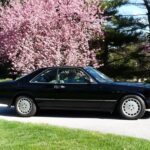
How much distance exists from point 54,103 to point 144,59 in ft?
56.2

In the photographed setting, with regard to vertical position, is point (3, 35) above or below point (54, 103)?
above

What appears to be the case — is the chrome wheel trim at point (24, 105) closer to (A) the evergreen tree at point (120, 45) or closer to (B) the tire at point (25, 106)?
(B) the tire at point (25, 106)

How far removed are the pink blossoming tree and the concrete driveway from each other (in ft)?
24.2

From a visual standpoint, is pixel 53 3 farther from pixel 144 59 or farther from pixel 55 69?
pixel 55 69

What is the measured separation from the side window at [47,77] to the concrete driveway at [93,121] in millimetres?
1001

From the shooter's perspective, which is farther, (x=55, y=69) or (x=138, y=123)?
(x=55, y=69)

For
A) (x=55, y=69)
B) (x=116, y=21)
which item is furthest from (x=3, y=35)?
(x=55, y=69)

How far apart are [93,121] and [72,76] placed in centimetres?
154

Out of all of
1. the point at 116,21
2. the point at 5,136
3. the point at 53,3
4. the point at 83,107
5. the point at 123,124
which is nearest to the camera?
the point at 5,136

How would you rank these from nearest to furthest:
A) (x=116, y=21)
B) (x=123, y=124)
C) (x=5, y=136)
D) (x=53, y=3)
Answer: (x=5, y=136) → (x=123, y=124) → (x=53, y=3) → (x=116, y=21)

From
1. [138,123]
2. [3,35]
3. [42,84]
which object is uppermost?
[3,35]

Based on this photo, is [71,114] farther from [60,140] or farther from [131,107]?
[60,140]

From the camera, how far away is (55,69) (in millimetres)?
13078

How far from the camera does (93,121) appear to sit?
1200 cm
